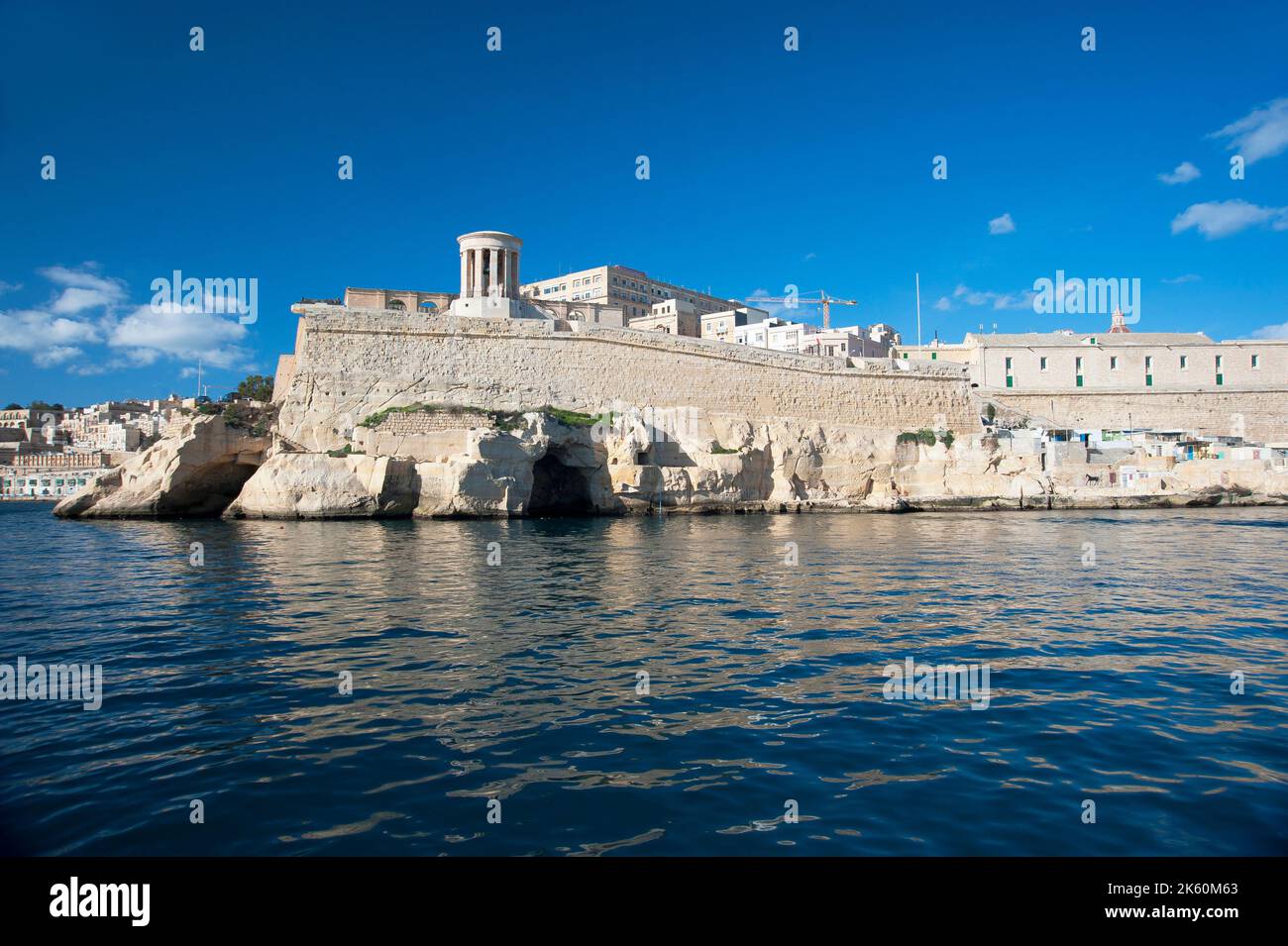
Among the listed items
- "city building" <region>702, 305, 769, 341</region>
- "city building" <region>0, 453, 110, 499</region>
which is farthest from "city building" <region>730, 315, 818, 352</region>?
"city building" <region>0, 453, 110, 499</region>

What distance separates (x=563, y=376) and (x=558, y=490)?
5331 millimetres

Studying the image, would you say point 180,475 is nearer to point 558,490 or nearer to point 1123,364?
point 558,490

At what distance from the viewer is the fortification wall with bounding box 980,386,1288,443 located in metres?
42.0

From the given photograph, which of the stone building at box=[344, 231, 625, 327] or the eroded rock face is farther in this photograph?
the stone building at box=[344, 231, 625, 327]

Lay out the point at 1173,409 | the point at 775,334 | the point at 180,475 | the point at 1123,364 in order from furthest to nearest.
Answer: the point at 775,334, the point at 1123,364, the point at 1173,409, the point at 180,475

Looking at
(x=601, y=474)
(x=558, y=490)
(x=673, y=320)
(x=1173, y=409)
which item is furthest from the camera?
(x=673, y=320)

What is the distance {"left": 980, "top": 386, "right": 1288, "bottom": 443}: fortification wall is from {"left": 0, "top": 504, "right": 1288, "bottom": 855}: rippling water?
111 ft

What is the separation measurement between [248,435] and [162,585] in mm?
17524

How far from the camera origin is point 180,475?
25.9 m

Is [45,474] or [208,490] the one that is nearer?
[208,490]

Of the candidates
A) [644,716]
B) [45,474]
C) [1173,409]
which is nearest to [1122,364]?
[1173,409]

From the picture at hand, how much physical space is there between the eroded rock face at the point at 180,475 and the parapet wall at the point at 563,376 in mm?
2056

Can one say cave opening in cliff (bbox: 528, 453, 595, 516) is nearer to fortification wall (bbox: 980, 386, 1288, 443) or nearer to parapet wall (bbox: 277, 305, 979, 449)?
parapet wall (bbox: 277, 305, 979, 449)
